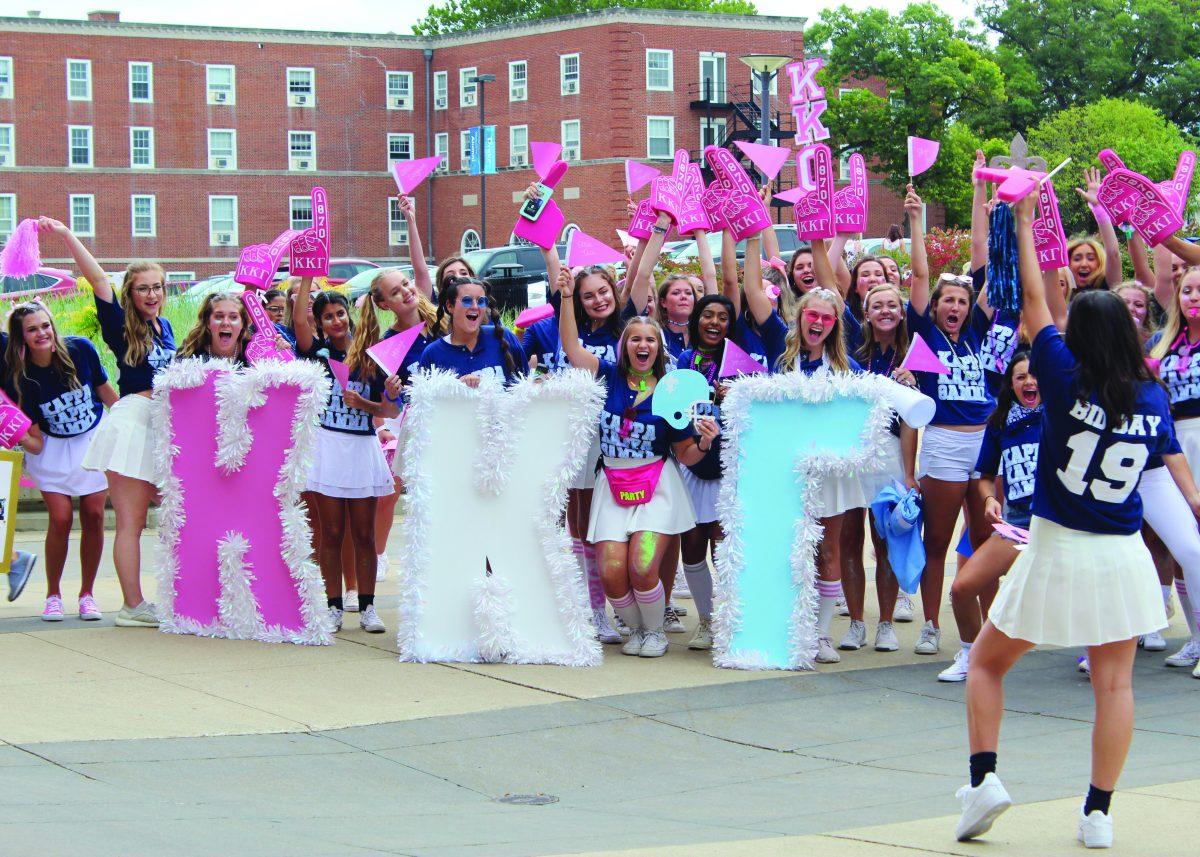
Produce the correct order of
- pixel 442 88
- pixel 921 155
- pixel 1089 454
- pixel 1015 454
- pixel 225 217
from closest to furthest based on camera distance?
pixel 1089 454 → pixel 1015 454 → pixel 921 155 → pixel 225 217 → pixel 442 88

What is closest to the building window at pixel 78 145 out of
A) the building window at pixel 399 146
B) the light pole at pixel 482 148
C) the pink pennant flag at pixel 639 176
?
the building window at pixel 399 146

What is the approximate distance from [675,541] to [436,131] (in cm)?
5125

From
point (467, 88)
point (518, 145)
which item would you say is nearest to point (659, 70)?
point (518, 145)

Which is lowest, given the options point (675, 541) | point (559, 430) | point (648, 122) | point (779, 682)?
point (779, 682)

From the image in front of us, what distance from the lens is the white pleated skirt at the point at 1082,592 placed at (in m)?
4.68

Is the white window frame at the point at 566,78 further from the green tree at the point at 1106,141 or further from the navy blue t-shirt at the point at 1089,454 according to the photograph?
the navy blue t-shirt at the point at 1089,454

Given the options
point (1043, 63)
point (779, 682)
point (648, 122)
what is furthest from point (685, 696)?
point (1043, 63)

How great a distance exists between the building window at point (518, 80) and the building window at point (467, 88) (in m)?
1.61

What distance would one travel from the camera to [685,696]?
6.87 metres

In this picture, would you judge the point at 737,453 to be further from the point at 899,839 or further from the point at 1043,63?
the point at 1043,63

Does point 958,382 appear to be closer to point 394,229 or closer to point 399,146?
point 394,229

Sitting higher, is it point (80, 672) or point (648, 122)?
point (648, 122)

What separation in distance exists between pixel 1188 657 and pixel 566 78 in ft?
158

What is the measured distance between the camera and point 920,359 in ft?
24.4
